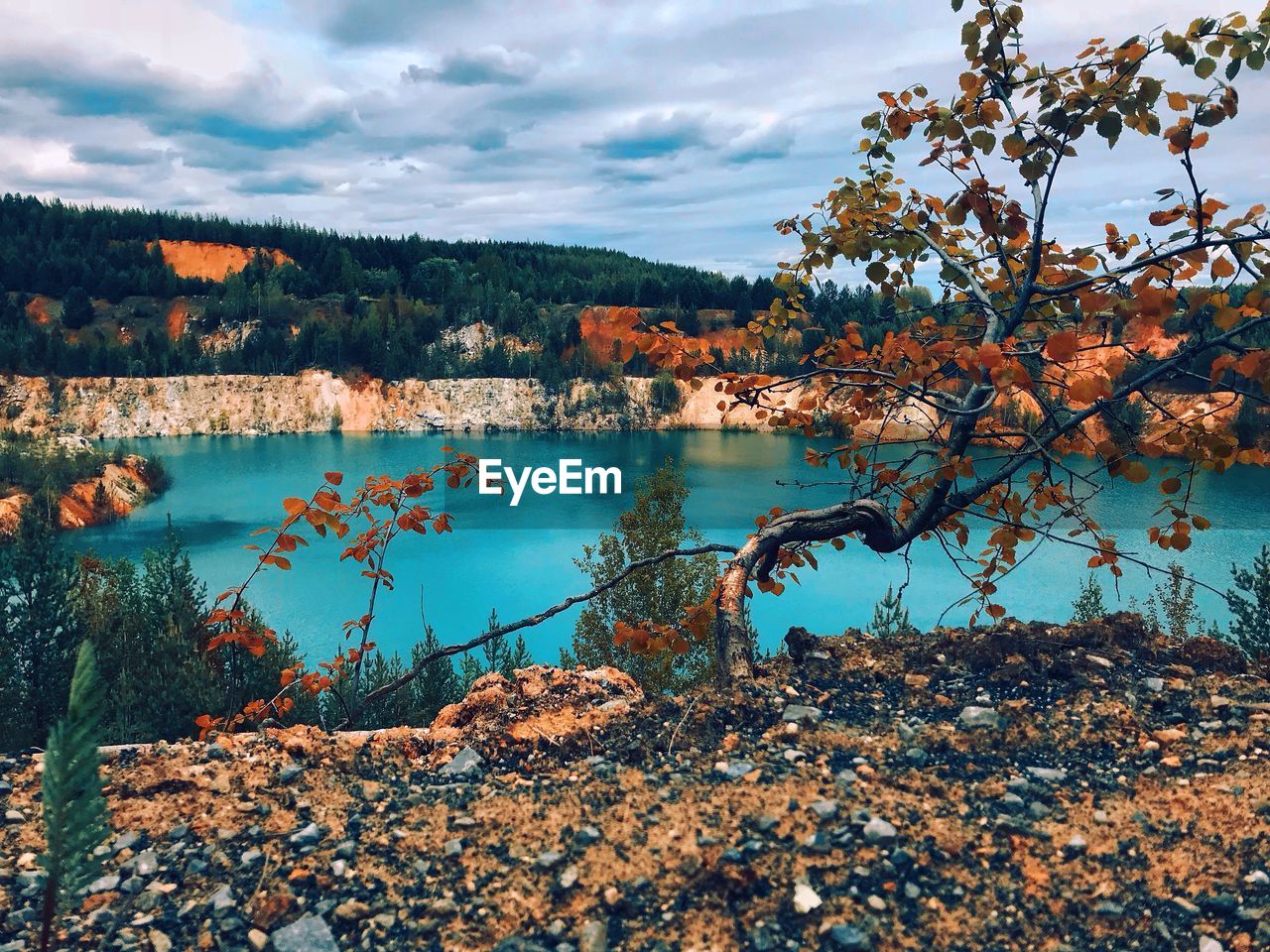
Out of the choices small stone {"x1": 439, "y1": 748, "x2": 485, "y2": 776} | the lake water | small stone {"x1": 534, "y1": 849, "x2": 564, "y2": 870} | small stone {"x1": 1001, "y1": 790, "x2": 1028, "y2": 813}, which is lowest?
the lake water

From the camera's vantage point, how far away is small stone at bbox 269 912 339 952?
284cm

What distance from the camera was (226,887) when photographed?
314 centimetres

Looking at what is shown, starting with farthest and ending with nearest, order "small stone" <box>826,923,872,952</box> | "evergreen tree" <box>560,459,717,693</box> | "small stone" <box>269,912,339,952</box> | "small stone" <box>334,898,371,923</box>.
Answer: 1. "evergreen tree" <box>560,459,717,693</box>
2. "small stone" <box>334,898,371,923</box>
3. "small stone" <box>269,912,339,952</box>
4. "small stone" <box>826,923,872,952</box>

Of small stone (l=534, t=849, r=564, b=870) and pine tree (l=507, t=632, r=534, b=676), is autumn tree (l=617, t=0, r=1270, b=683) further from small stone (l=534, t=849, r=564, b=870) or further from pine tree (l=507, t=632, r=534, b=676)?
pine tree (l=507, t=632, r=534, b=676)

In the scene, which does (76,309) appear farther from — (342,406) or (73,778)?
(73,778)

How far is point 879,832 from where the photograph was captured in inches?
128

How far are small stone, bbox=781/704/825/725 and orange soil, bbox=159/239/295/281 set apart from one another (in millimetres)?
151121

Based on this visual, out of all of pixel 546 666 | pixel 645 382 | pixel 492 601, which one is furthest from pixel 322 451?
pixel 546 666

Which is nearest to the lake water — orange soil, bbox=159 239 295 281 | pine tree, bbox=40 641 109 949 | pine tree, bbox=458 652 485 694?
pine tree, bbox=458 652 485 694

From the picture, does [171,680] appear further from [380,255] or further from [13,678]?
[380,255]

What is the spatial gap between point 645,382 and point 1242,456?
305 feet

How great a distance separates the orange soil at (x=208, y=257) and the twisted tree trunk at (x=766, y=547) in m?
150

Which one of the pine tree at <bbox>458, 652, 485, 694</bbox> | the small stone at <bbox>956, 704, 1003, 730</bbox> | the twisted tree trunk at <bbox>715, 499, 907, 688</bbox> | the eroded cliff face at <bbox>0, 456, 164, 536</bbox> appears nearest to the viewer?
the small stone at <bbox>956, 704, 1003, 730</bbox>

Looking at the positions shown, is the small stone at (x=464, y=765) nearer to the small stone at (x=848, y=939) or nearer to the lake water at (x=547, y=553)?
the small stone at (x=848, y=939)
